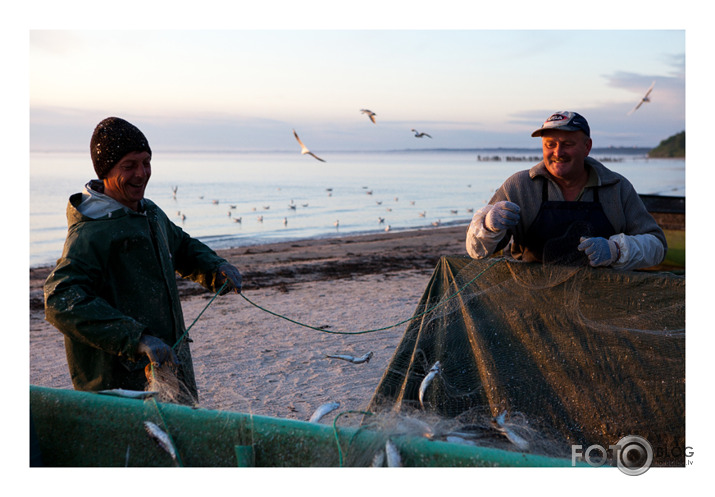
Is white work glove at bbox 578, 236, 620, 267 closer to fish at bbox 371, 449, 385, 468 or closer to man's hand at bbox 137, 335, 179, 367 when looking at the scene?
fish at bbox 371, 449, 385, 468

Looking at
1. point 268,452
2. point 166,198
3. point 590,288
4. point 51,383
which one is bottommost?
point 51,383

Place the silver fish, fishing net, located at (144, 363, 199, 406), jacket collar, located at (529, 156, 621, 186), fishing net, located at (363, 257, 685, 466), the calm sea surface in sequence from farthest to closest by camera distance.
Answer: the calm sea surface, jacket collar, located at (529, 156, 621, 186), fishing net, located at (363, 257, 685, 466), fishing net, located at (144, 363, 199, 406), the silver fish

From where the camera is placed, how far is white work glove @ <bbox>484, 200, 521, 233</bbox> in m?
3.18

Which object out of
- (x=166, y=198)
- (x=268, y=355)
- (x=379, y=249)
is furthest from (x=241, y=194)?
(x=268, y=355)

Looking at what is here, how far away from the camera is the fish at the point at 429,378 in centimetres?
352

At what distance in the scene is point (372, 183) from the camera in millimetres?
49938

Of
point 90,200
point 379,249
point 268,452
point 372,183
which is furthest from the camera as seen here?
point 372,183

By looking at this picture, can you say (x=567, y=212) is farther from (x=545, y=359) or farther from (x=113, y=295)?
(x=113, y=295)

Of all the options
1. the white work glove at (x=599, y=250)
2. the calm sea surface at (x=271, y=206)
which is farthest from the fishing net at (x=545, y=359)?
the calm sea surface at (x=271, y=206)

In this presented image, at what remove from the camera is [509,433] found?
9.54 ft

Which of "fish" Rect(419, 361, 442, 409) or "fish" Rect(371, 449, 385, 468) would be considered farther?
"fish" Rect(419, 361, 442, 409)

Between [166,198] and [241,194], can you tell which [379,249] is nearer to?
[166,198]

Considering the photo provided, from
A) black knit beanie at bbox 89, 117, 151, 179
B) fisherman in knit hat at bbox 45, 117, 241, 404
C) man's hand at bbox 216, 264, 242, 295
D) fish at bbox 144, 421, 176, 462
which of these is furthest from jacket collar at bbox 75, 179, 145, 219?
fish at bbox 144, 421, 176, 462

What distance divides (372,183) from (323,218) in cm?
2429
